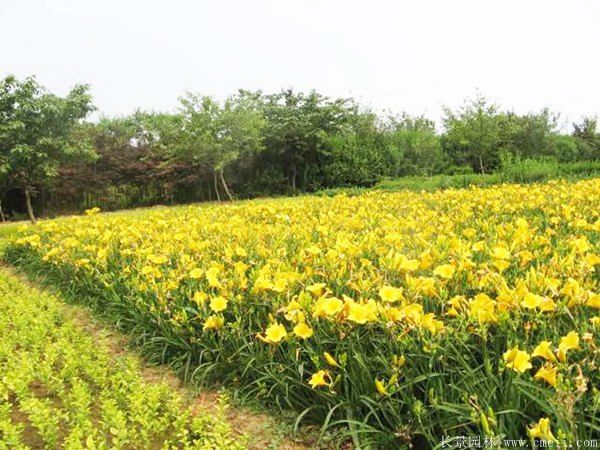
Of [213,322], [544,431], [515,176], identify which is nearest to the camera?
[544,431]

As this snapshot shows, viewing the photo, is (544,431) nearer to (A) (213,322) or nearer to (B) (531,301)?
(B) (531,301)

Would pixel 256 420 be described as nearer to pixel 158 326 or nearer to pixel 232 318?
pixel 232 318

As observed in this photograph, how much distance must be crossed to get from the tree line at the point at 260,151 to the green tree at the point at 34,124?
133 inches

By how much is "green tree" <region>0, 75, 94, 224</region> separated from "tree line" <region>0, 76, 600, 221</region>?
3.38m

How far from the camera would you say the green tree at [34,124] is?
521 inches

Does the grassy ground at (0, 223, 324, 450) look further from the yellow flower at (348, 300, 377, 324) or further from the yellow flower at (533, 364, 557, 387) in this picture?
the yellow flower at (533, 364, 557, 387)

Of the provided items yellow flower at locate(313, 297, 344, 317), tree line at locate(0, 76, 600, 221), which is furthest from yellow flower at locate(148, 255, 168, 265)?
tree line at locate(0, 76, 600, 221)

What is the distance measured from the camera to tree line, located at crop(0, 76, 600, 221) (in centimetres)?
1966

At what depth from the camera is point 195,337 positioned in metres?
3.20

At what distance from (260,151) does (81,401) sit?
2035cm

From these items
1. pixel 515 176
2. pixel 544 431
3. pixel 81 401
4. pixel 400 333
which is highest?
pixel 515 176

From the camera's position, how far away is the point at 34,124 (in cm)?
1350

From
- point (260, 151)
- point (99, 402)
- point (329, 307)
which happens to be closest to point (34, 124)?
point (260, 151)

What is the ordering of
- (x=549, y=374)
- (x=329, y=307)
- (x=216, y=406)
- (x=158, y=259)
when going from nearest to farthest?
(x=549, y=374) < (x=329, y=307) < (x=216, y=406) < (x=158, y=259)
